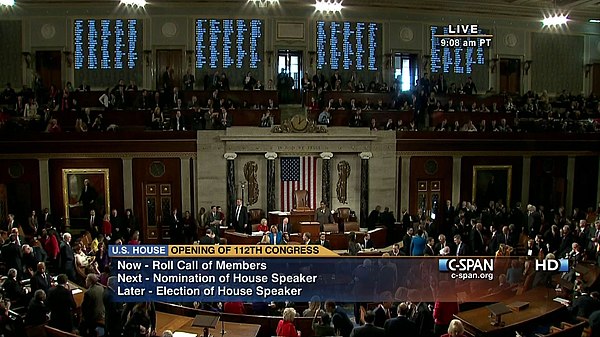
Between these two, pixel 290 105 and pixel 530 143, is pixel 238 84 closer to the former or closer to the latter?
pixel 290 105

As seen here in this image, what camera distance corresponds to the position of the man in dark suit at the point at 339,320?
890cm

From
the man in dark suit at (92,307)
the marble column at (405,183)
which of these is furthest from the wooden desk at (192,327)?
the marble column at (405,183)

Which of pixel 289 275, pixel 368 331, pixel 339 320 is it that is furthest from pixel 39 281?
pixel 368 331

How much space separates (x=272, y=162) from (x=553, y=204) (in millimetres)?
10943

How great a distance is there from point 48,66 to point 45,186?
7.36 meters

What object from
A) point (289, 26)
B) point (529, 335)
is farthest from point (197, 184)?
point (529, 335)

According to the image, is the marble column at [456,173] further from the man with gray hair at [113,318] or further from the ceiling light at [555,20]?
the man with gray hair at [113,318]

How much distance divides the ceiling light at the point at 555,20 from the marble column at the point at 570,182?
7.47 metres

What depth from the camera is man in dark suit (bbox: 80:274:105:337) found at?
935cm

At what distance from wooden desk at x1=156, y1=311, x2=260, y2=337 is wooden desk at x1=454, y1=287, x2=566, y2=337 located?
3.39 metres

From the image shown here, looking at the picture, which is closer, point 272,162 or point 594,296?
point 594,296

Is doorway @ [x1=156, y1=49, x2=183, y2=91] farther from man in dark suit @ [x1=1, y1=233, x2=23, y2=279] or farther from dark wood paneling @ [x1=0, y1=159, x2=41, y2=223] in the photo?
man in dark suit @ [x1=1, y1=233, x2=23, y2=279]

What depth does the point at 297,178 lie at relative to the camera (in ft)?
65.1

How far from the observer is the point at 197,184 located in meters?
19.7
